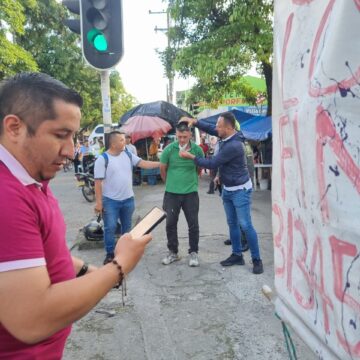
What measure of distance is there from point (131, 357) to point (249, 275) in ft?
6.57

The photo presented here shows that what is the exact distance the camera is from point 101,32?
4.89 metres

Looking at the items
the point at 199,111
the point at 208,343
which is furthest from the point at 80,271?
the point at 199,111

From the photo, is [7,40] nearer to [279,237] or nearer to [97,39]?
[97,39]

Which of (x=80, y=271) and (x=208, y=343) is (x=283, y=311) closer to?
(x=80, y=271)

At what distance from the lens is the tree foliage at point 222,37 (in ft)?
30.9

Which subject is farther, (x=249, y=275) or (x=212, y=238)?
(x=212, y=238)

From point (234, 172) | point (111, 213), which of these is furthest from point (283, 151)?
point (111, 213)

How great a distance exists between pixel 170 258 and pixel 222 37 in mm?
6697

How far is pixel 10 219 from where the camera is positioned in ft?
3.78

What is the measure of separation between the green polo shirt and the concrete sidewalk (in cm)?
98

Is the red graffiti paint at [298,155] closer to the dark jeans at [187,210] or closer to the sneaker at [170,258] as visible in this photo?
the dark jeans at [187,210]

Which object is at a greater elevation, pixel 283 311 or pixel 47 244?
pixel 47 244

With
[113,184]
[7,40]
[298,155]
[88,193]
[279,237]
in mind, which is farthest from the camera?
[7,40]

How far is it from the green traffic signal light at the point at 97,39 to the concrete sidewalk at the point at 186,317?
8.98 feet
